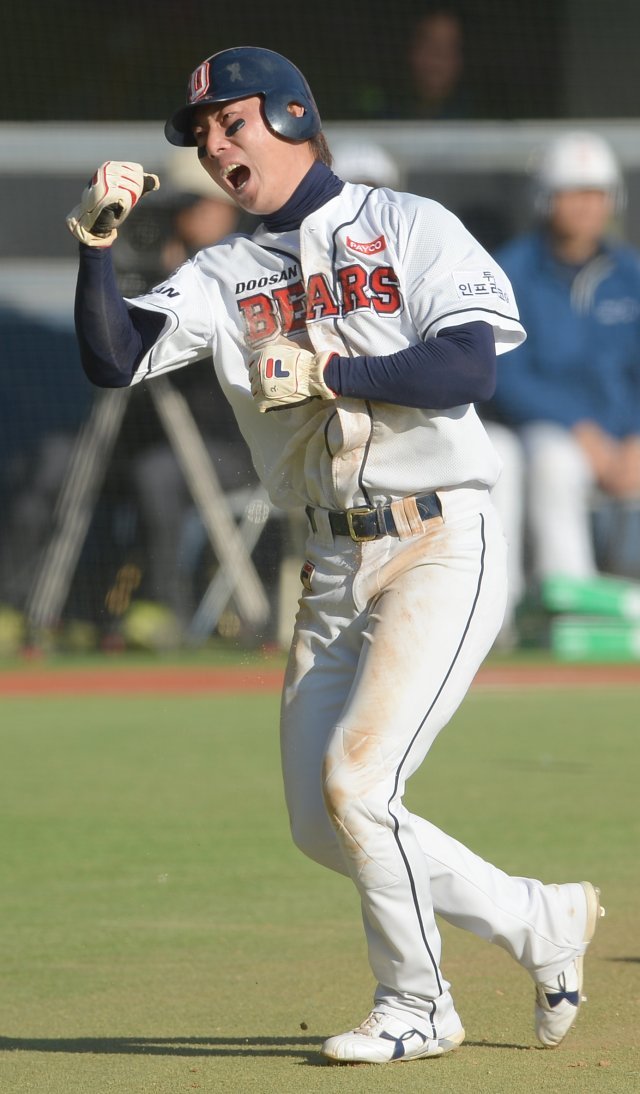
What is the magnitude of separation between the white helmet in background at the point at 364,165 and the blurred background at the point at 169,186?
29mm

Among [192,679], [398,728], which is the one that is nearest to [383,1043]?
[398,728]

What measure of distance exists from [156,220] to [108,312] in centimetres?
1006

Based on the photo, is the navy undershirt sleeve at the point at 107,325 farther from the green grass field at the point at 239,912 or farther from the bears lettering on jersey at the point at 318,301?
the green grass field at the point at 239,912

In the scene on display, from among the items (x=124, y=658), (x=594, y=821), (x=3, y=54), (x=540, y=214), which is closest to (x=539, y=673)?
(x=124, y=658)

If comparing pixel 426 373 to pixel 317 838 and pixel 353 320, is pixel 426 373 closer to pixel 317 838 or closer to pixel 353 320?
pixel 353 320

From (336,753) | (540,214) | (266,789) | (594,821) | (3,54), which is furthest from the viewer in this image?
(3,54)

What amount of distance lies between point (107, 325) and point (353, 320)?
573 mm

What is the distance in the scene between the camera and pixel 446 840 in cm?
377

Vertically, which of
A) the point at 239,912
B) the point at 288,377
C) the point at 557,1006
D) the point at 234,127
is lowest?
the point at 239,912

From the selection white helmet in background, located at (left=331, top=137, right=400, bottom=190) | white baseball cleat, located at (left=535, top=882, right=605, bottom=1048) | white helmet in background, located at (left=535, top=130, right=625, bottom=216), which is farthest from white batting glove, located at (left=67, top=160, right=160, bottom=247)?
white helmet in background, located at (left=535, top=130, right=625, bottom=216)

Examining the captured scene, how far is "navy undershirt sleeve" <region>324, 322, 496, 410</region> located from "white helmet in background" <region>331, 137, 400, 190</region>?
33.4ft

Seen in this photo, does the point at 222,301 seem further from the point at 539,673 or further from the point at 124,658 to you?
the point at 124,658

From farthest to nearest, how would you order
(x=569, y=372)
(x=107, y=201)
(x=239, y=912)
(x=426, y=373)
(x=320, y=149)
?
(x=569, y=372) < (x=239, y=912) < (x=320, y=149) < (x=107, y=201) < (x=426, y=373)

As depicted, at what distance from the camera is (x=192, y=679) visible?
12.5 meters
